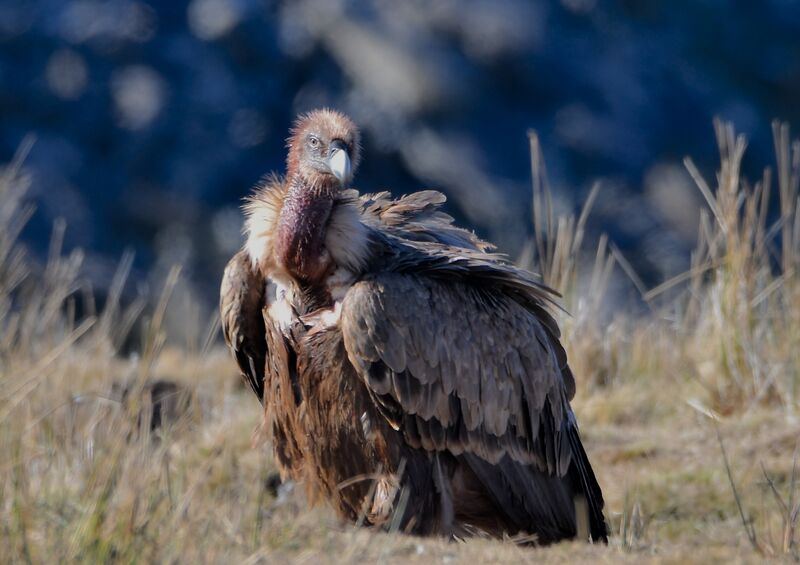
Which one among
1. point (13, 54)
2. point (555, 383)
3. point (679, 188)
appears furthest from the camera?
point (13, 54)

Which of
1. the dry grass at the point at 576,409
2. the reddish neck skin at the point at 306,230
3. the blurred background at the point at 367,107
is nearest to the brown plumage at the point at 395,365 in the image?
the reddish neck skin at the point at 306,230

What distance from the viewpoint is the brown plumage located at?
502cm

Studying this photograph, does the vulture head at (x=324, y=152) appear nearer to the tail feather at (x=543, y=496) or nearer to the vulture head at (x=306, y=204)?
the vulture head at (x=306, y=204)

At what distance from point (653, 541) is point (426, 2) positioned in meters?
17.9

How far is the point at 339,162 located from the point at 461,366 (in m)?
0.94

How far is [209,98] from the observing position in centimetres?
2119

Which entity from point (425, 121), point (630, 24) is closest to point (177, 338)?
point (425, 121)

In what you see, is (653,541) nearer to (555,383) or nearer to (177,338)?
(555,383)

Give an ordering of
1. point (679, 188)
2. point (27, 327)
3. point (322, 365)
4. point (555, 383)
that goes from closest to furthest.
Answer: point (322, 365)
point (555, 383)
point (27, 327)
point (679, 188)

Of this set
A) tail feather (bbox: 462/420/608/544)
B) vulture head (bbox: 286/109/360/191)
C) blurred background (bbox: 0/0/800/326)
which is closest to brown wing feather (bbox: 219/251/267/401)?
vulture head (bbox: 286/109/360/191)

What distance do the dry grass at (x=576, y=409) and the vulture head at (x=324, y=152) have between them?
0.77 meters

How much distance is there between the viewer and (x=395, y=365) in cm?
493

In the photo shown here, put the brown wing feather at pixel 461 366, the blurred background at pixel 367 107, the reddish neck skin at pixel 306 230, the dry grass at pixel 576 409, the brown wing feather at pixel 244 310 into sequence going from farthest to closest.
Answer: the blurred background at pixel 367 107
the brown wing feather at pixel 244 310
the reddish neck skin at pixel 306 230
the brown wing feather at pixel 461 366
the dry grass at pixel 576 409

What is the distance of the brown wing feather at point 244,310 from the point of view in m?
5.29
